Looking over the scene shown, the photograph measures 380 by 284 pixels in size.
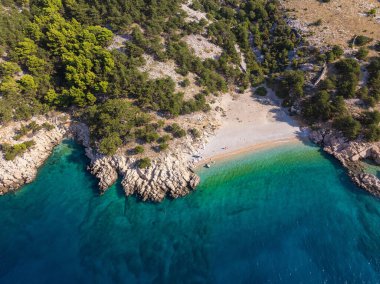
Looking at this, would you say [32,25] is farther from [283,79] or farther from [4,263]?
[283,79]

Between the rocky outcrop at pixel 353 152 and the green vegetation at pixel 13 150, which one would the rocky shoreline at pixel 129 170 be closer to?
the green vegetation at pixel 13 150

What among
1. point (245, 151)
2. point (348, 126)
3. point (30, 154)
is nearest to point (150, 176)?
point (245, 151)

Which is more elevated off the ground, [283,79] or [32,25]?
[32,25]

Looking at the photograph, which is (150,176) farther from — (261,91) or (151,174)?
(261,91)

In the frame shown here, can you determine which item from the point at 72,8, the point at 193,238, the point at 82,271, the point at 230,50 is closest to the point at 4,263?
the point at 82,271

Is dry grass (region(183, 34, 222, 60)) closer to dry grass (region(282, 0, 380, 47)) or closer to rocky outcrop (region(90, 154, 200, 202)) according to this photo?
dry grass (region(282, 0, 380, 47))

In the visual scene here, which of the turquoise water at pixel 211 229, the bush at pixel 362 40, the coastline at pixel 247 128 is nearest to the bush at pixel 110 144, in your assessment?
the turquoise water at pixel 211 229

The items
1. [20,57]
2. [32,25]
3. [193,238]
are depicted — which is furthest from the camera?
[32,25]
